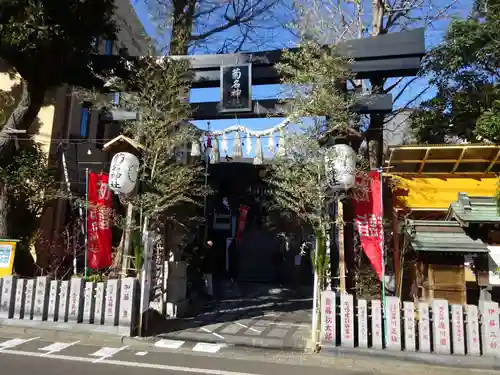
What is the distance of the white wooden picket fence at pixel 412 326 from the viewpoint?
786 cm

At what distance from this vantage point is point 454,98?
1248 cm

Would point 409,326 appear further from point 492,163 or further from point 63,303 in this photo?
point 63,303

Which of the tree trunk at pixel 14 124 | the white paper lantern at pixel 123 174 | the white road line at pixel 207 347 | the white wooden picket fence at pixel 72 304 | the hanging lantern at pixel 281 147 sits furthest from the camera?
the tree trunk at pixel 14 124

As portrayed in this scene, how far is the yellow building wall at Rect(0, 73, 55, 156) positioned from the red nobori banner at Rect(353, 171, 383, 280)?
10.2 meters

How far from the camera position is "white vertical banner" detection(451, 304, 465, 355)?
7902mm

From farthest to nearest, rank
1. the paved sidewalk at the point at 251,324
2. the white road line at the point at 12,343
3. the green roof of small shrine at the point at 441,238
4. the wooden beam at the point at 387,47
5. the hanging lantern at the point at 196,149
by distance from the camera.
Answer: the hanging lantern at the point at 196,149, the wooden beam at the point at 387,47, the paved sidewalk at the point at 251,324, the green roof of small shrine at the point at 441,238, the white road line at the point at 12,343

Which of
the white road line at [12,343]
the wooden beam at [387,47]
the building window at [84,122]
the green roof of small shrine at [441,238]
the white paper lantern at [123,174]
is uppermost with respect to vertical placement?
the wooden beam at [387,47]

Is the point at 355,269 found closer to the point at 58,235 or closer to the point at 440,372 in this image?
the point at 440,372

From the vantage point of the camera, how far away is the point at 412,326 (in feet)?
26.5

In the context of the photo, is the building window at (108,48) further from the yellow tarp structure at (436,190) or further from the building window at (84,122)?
the yellow tarp structure at (436,190)

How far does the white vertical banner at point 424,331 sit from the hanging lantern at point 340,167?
2947 mm

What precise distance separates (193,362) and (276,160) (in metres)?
4.76

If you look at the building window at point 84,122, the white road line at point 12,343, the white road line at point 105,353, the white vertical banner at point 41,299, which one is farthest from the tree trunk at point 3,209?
the white road line at point 105,353

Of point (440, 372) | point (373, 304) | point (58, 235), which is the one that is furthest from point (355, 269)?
point (58, 235)
